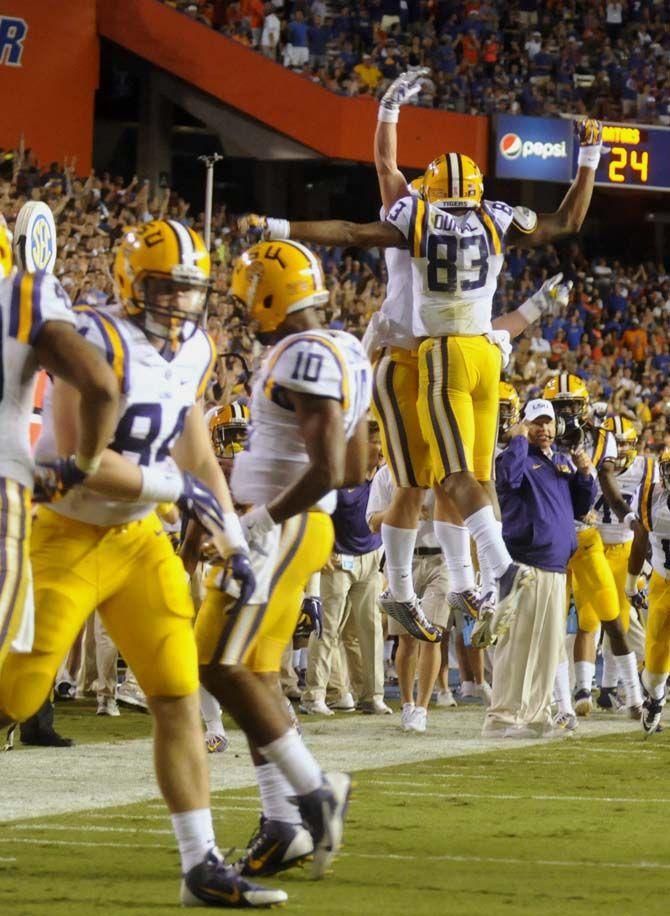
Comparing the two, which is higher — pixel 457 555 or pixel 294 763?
pixel 457 555

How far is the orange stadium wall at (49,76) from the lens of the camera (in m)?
23.9

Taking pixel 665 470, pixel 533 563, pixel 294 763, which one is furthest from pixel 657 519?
pixel 294 763

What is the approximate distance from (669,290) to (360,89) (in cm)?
Result: 713

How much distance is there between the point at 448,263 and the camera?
8.52m

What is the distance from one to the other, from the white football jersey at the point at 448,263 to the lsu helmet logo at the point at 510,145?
19.2m

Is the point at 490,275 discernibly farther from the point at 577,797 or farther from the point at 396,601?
the point at 577,797

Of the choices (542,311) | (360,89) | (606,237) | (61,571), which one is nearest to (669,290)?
(606,237)

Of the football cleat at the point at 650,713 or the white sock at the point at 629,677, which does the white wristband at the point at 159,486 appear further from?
the white sock at the point at 629,677

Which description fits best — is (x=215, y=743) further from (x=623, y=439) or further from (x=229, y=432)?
(x=623, y=439)

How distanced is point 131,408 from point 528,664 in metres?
6.63

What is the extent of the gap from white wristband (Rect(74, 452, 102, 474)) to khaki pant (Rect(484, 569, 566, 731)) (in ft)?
22.7

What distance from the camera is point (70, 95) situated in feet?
80.8

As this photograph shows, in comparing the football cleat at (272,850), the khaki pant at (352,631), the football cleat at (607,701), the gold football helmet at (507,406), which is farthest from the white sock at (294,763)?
the football cleat at (607,701)

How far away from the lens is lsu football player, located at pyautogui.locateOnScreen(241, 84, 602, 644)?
8367 mm
